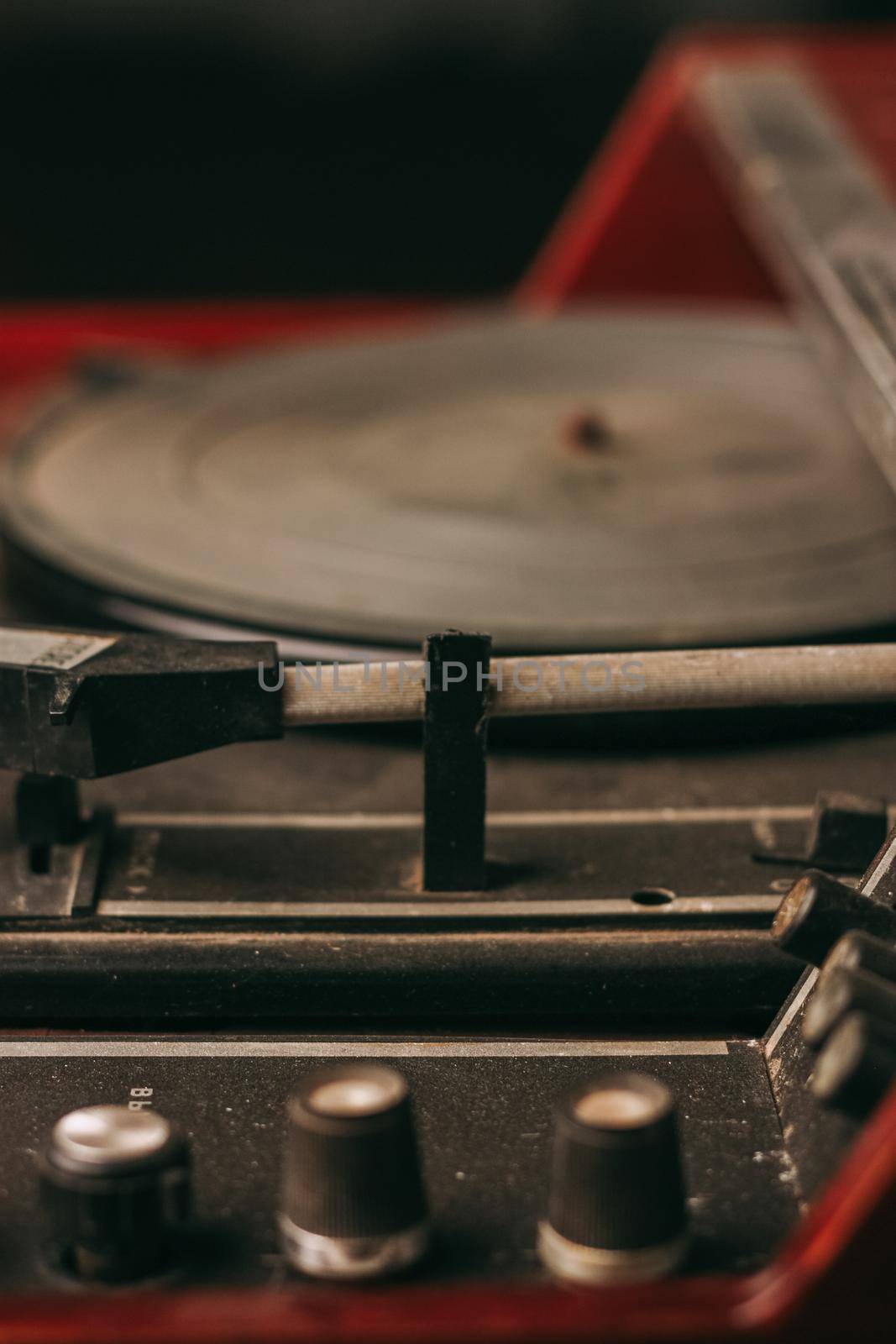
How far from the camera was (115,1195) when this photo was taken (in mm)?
620

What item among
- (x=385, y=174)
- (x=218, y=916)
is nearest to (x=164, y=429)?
(x=218, y=916)

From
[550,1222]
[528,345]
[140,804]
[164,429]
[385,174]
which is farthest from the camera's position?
[385,174]

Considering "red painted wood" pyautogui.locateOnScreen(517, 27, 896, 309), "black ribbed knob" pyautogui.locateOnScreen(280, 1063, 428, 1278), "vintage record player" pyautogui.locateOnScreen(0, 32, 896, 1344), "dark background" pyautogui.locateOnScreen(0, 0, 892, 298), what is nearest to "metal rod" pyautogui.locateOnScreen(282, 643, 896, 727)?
"vintage record player" pyautogui.locateOnScreen(0, 32, 896, 1344)

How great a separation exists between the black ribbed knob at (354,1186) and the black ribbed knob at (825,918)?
6.8 inches

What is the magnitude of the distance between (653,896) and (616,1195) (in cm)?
26

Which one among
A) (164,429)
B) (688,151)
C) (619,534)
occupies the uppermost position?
(688,151)

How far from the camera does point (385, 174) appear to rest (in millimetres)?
5297

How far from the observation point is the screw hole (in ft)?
2.81

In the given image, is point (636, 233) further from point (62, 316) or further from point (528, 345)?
point (62, 316)

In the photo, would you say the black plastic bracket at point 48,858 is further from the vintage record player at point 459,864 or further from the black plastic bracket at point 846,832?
the black plastic bracket at point 846,832

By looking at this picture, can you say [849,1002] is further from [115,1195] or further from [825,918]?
[115,1195]

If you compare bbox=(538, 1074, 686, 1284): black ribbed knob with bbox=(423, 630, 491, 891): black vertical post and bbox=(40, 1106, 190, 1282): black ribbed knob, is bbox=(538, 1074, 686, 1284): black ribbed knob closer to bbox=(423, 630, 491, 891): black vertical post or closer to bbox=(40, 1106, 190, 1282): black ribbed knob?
bbox=(40, 1106, 190, 1282): black ribbed knob

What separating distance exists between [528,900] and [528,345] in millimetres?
898

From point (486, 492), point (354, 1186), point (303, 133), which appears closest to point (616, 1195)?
point (354, 1186)
